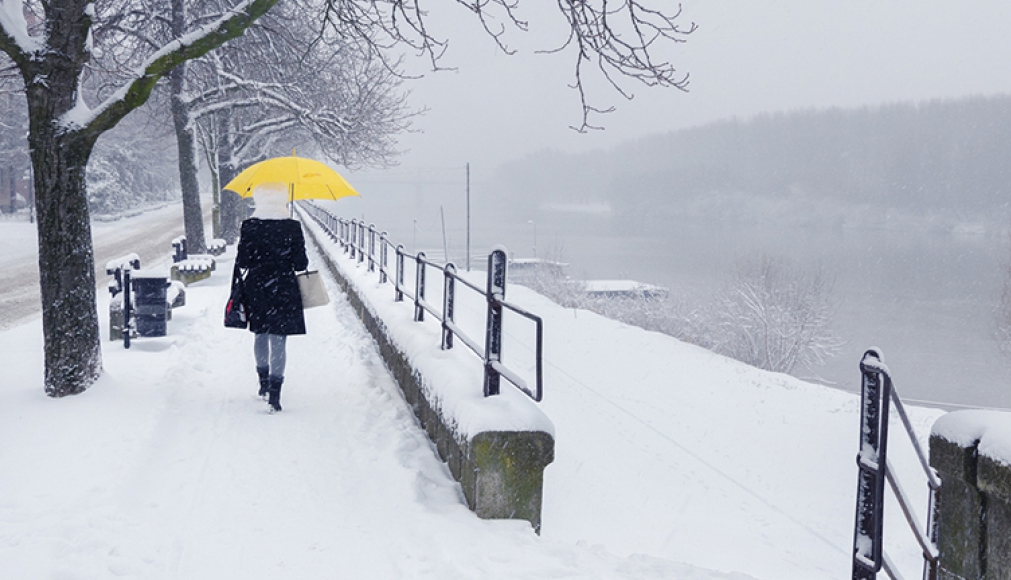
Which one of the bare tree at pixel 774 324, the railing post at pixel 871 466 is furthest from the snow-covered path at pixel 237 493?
the bare tree at pixel 774 324

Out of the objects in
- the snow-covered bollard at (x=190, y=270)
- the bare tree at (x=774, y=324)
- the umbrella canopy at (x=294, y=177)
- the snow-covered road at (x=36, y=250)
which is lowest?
the bare tree at (x=774, y=324)

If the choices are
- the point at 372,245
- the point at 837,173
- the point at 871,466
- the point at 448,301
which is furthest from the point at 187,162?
the point at 837,173

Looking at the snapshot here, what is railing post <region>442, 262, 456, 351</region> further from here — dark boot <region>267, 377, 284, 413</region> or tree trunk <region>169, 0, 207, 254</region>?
tree trunk <region>169, 0, 207, 254</region>

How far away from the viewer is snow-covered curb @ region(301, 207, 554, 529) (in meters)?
4.29

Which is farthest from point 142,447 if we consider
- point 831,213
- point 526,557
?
point 831,213

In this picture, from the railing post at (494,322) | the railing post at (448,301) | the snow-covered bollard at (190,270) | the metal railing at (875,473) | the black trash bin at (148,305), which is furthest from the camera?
the snow-covered bollard at (190,270)

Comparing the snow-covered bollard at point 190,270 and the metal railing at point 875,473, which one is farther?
the snow-covered bollard at point 190,270

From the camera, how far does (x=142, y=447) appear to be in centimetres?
500

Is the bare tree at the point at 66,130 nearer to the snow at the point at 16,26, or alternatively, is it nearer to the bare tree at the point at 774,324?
the snow at the point at 16,26

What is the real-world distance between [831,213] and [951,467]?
409 ft

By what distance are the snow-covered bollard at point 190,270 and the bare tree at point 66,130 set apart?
352 inches

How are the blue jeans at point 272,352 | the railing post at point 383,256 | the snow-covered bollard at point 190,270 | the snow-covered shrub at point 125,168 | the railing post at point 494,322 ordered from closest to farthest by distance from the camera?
the railing post at point 494,322 → the blue jeans at point 272,352 → the railing post at point 383,256 → the snow-covered bollard at point 190,270 → the snow-covered shrub at point 125,168

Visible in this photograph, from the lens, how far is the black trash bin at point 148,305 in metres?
8.75

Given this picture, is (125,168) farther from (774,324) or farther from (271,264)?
(271,264)
